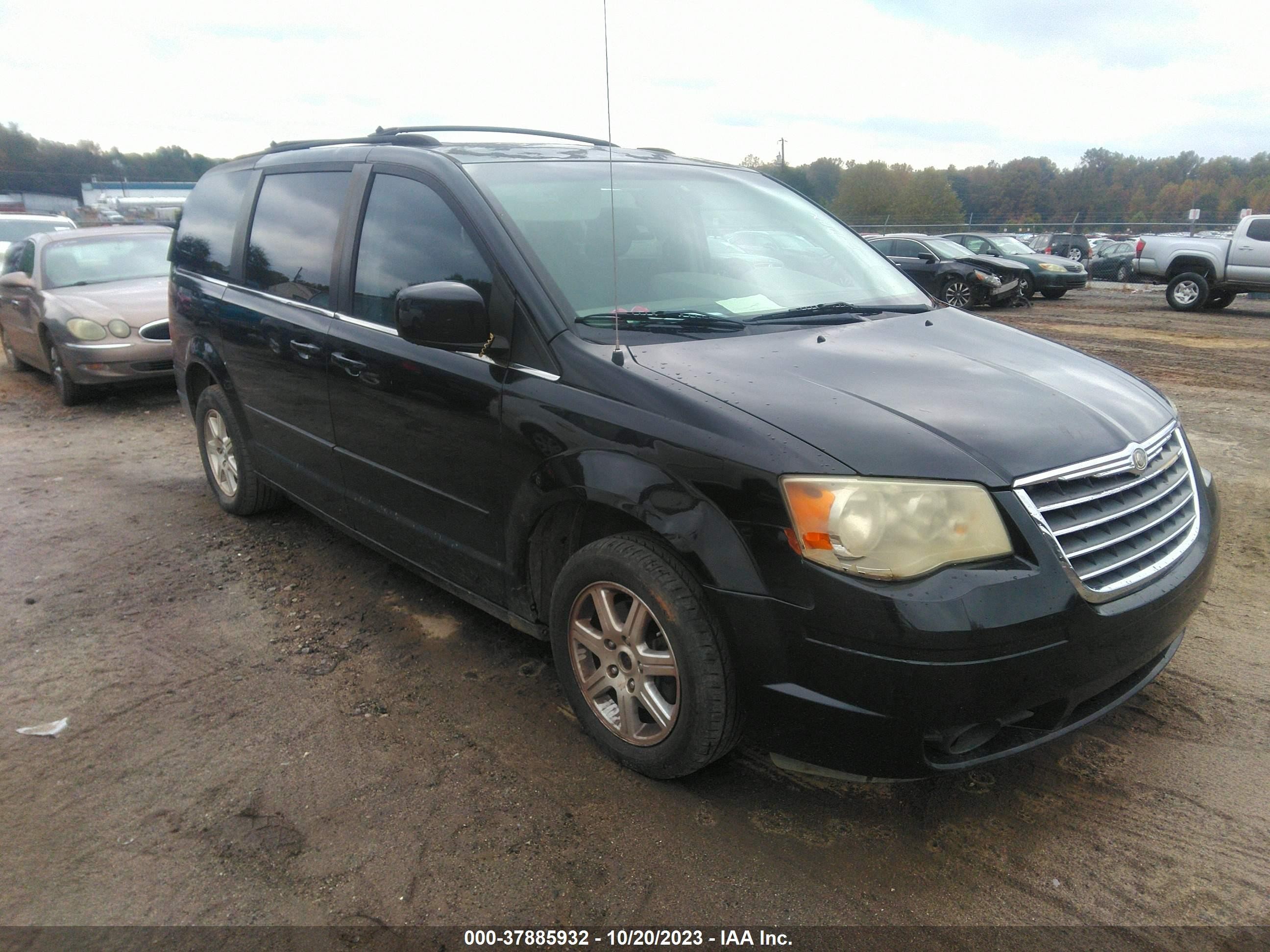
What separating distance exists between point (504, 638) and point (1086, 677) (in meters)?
2.24

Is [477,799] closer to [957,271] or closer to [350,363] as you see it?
[350,363]

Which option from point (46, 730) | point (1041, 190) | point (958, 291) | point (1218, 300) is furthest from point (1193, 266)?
point (1041, 190)

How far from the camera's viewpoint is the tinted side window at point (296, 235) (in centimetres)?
386

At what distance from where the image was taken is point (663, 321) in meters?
2.99

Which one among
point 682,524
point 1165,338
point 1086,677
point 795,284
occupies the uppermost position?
point 795,284

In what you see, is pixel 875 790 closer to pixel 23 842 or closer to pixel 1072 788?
pixel 1072 788

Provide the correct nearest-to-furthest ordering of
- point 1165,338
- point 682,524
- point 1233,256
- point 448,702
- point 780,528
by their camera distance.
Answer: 1. point 780,528
2. point 682,524
3. point 448,702
4. point 1165,338
5. point 1233,256

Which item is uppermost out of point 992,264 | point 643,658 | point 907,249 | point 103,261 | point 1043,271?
point 103,261

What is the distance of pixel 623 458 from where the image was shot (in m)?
2.55

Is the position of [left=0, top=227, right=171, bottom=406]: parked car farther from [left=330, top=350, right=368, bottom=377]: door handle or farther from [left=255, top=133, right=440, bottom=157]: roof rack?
[left=330, top=350, right=368, bottom=377]: door handle

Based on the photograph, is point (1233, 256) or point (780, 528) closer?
point (780, 528)

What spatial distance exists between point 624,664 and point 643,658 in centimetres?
11

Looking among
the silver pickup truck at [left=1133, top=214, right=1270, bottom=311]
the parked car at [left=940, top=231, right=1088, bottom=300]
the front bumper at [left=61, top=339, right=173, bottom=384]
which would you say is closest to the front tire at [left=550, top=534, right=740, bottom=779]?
the front bumper at [left=61, top=339, right=173, bottom=384]

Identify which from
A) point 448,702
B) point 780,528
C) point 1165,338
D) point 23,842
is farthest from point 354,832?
point 1165,338
